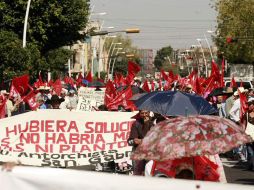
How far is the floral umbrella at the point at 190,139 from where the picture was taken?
6.01 metres

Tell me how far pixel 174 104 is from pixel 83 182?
5607 millimetres

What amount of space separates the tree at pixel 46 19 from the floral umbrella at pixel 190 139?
33.2m

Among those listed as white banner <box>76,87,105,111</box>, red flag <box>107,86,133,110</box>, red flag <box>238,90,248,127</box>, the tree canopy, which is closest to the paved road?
red flag <box>238,90,248,127</box>

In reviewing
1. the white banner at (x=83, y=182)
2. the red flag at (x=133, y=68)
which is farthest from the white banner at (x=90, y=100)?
the white banner at (x=83, y=182)

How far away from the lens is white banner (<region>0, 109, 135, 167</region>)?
1033 centimetres

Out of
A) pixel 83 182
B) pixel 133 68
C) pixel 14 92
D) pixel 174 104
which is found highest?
pixel 83 182

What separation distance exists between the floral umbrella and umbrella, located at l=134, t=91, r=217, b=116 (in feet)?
13.3

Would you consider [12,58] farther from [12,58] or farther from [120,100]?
[120,100]

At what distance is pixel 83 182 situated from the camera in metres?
5.03

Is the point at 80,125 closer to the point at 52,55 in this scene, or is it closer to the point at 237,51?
the point at 52,55

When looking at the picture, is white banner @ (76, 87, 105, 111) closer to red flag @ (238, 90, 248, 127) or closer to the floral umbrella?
red flag @ (238, 90, 248, 127)

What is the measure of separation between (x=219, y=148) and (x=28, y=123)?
498 cm

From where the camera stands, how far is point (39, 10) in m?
40.4

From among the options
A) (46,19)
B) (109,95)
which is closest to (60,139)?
(109,95)
